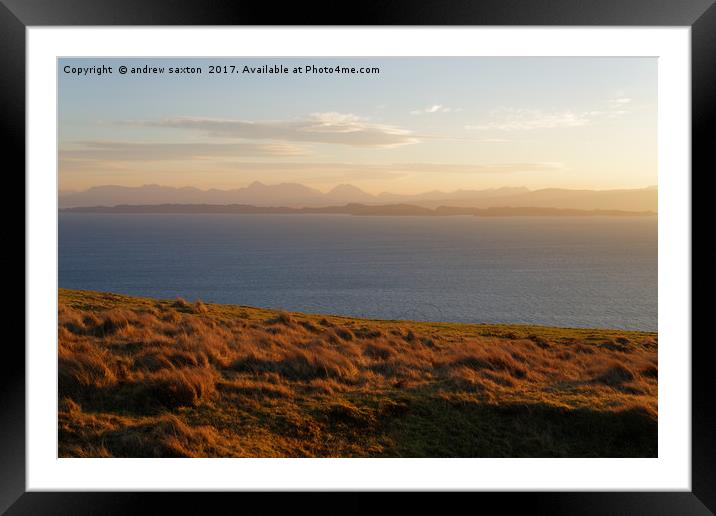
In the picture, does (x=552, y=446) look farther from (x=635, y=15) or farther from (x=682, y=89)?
(x=635, y=15)

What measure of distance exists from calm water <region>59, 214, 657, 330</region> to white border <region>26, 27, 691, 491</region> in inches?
1613

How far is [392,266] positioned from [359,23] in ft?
224

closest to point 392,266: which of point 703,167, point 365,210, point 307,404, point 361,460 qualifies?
point 365,210

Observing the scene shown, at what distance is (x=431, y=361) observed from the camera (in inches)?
302

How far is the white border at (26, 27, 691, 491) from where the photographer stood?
10.5 ft

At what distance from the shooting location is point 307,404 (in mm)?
5078

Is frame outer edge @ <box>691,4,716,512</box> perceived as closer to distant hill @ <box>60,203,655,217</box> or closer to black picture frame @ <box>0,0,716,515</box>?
black picture frame @ <box>0,0,716,515</box>

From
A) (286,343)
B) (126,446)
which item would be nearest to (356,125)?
(286,343)

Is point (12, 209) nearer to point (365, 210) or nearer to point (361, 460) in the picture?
point (361, 460)

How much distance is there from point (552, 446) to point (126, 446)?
3612 mm

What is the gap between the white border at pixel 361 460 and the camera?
3209 mm

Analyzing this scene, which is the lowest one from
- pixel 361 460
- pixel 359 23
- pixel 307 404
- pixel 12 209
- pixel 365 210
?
pixel 307 404

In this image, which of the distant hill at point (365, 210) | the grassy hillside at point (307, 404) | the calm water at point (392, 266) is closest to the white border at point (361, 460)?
the grassy hillside at point (307, 404)

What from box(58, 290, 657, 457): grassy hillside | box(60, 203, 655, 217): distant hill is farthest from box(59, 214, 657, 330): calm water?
box(58, 290, 657, 457): grassy hillside
